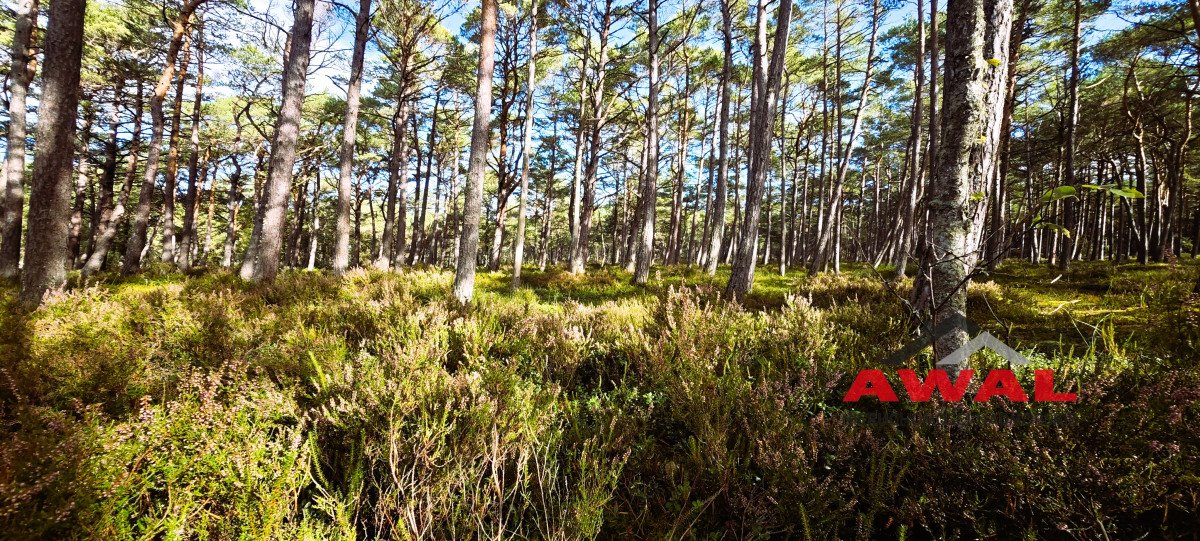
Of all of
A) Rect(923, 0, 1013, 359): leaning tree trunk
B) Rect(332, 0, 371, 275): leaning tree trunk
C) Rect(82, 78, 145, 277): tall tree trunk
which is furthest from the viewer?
Rect(82, 78, 145, 277): tall tree trunk

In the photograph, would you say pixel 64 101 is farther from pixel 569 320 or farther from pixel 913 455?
pixel 913 455

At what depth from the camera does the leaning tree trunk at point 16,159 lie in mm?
7617

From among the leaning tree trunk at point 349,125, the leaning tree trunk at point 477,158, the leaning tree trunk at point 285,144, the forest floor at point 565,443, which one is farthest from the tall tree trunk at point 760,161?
the leaning tree trunk at point 349,125

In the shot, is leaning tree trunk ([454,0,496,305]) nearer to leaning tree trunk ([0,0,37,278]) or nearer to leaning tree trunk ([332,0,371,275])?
leaning tree trunk ([332,0,371,275])

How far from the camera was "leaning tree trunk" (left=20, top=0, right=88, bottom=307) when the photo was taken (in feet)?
17.0

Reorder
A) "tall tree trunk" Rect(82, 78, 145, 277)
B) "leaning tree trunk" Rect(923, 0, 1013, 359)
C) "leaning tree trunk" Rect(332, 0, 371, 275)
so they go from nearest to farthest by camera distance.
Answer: "leaning tree trunk" Rect(923, 0, 1013, 359) → "leaning tree trunk" Rect(332, 0, 371, 275) → "tall tree trunk" Rect(82, 78, 145, 277)

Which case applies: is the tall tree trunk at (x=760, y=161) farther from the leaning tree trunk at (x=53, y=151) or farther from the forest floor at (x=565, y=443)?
the leaning tree trunk at (x=53, y=151)

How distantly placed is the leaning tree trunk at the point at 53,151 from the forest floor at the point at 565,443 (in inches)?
74.8

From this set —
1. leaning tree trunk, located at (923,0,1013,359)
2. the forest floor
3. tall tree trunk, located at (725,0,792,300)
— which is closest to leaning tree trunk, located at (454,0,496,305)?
the forest floor

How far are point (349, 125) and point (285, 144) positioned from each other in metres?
3.00

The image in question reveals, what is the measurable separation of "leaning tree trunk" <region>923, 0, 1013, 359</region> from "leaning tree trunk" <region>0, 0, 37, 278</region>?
1270 centimetres

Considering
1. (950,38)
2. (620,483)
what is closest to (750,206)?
(950,38)

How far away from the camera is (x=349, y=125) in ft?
35.4

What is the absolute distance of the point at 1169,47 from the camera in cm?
1152
